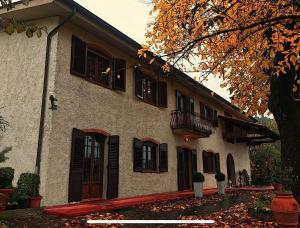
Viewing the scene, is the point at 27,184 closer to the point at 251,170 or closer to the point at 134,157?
the point at 134,157

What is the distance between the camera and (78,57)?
1099cm

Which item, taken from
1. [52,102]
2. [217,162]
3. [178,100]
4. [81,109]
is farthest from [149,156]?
[217,162]

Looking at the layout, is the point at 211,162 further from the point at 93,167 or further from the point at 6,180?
the point at 6,180

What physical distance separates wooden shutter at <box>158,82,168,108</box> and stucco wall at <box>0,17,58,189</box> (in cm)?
705

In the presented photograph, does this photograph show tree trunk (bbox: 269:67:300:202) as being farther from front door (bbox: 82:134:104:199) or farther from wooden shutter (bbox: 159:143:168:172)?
wooden shutter (bbox: 159:143:168:172)

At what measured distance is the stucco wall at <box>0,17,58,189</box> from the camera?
32.5 feet

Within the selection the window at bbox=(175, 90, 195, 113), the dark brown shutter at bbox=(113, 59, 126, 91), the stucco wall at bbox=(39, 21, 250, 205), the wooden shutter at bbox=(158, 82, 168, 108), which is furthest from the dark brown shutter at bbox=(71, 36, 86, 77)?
the window at bbox=(175, 90, 195, 113)

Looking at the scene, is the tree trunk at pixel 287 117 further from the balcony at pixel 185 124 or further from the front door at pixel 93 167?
the balcony at pixel 185 124

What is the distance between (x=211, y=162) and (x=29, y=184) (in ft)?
49.9

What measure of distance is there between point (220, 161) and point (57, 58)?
16453 millimetres

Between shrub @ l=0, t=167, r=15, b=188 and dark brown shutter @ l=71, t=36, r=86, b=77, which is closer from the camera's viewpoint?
shrub @ l=0, t=167, r=15, b=188

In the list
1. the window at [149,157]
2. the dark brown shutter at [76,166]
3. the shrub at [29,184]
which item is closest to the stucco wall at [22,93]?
the shrub at [29,184]

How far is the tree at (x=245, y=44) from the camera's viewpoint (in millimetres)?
6078

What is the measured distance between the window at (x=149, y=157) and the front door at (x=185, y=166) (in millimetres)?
1856
